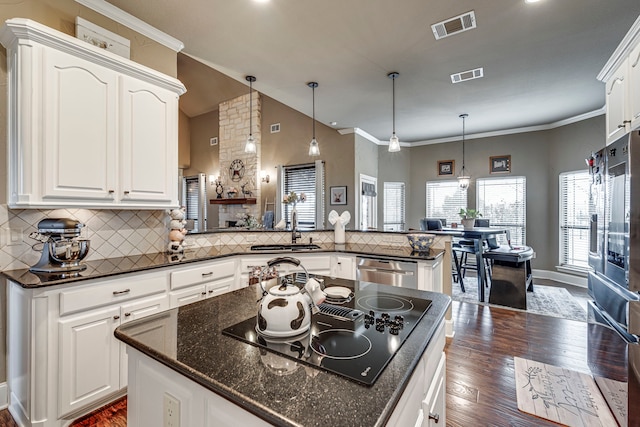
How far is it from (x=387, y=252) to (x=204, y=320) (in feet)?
6.95

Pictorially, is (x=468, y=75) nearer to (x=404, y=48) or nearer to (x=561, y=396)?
(x=404, y=48)

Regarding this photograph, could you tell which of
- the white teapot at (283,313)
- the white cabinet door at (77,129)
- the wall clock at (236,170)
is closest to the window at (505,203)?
the wall clock at (236,170)

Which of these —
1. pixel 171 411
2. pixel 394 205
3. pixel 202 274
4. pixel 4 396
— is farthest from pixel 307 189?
pixel 171 411

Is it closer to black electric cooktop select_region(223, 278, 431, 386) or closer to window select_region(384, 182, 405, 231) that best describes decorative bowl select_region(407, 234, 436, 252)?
black electric cooktop select_region(223, 278, 431, 386)

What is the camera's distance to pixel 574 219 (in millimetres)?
5406

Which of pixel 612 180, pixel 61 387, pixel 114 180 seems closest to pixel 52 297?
pixel 61 387

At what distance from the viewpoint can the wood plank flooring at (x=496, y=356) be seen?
191 centimetres

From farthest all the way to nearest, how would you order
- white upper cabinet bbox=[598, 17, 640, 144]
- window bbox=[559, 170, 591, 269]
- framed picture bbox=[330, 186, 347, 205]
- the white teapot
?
1. framed picture bbox=[330, 186, 347, 205]
2. window bbox=[559, 170, 591, 269]
3. white upper cabinet bbox=[598, 17, 640, 144]
4. the white teapot

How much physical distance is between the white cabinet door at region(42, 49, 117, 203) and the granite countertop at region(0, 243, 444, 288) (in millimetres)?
502

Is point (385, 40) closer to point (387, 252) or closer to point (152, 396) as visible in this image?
point (387, 252)

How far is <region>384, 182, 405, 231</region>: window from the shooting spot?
7.02 m

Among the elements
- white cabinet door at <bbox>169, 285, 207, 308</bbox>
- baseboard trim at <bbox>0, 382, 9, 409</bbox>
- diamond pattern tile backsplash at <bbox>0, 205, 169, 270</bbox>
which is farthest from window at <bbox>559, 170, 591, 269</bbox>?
baseboard trim at <bbox>0, 382, 9, 409</bbox>

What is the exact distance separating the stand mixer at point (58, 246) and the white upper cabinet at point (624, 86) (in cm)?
393

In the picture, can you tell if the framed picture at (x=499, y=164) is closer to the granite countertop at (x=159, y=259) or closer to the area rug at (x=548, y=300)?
the area rug at (x=548, y=300)
